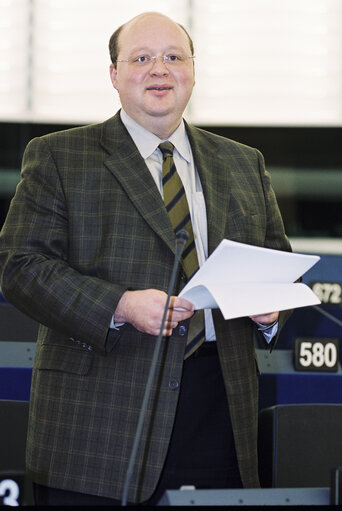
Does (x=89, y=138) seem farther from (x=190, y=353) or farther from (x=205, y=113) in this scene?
(x=205, y=113)

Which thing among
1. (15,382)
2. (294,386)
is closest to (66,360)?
(15,382)

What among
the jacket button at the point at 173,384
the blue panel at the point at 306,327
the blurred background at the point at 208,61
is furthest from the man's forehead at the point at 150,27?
the blurred background at the point at 208,61

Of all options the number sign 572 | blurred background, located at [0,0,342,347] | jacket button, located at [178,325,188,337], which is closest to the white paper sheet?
jacket button, located at [178,325,188,337]

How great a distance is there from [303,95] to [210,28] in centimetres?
81

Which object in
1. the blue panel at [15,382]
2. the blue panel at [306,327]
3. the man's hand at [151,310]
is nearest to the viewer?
the man's hand at [151,310]

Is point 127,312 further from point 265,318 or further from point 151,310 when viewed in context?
point 265,318

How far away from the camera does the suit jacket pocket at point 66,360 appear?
1.70 metres

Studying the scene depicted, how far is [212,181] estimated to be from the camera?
1876mm

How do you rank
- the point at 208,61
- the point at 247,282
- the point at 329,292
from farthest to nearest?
the point at 208,61, the point at 329,292, the point at 247,282

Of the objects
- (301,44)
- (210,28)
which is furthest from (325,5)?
(210,28)

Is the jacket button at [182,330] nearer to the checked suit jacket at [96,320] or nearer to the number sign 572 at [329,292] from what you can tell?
the checked suit jacket at [96,320]

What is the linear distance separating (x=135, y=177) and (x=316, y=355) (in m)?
1.28

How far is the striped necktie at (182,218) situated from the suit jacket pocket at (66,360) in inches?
8.5

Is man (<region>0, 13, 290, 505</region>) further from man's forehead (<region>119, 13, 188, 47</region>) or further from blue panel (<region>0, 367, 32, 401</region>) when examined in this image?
blue panel (<region>0, 367, 32, 401</region>)
